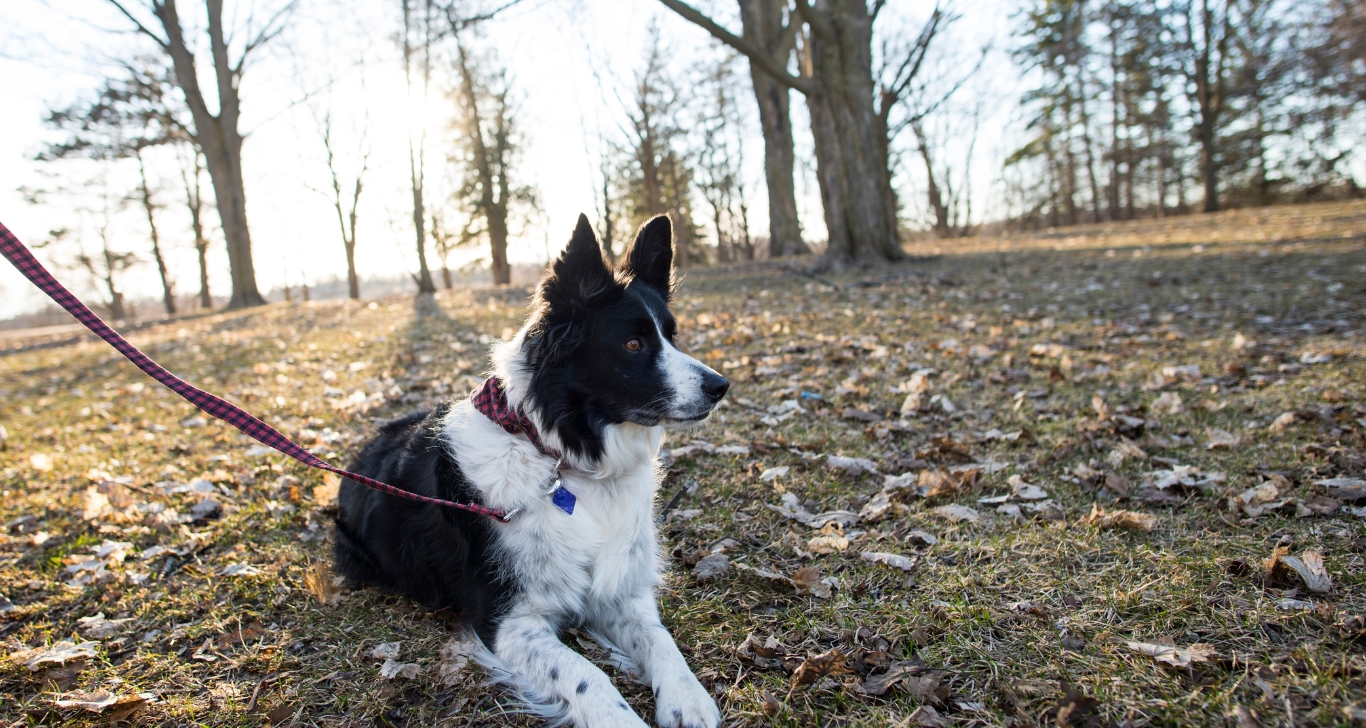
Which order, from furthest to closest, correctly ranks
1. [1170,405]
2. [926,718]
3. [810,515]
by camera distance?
[1170,405], [810,515], [926,718]

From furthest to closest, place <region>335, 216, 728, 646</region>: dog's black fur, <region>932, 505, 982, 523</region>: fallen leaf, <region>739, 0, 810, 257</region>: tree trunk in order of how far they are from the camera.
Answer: <region>739, 0, 810, 257</region>: tree trunk, <region>932, 505, 982, 523</region>: fallen leaf, <region>335, 216, 728, 646</region>: dog's black fur

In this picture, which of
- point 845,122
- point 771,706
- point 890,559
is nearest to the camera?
point 771,706

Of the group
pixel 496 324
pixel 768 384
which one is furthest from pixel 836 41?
pixel 768 384

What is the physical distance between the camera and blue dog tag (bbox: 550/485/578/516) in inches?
108

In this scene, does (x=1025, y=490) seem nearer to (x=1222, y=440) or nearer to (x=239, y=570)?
(x=1222, y=440)

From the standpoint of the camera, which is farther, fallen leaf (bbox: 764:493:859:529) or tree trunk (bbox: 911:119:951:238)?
tree trunk (bbox: 911:119:951:238)

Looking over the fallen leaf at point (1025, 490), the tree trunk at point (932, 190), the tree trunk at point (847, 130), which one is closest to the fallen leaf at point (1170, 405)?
the fallen leaf at point (1025, 490)

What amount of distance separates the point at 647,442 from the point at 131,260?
42764 mm

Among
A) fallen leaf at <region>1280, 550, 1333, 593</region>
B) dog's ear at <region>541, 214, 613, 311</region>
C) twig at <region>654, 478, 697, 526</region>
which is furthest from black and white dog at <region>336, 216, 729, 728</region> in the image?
fallen leaf at <region>1280, 550, 1333, 593</region>

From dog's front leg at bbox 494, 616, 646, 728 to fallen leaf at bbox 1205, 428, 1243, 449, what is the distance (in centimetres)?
394

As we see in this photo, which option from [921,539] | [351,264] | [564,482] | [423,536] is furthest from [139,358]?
[351,264]

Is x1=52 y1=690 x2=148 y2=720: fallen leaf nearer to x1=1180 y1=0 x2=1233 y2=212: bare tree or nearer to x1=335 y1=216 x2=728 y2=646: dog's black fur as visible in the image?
x1=335 y1=216 x2=728 y2=646: dog's black fur

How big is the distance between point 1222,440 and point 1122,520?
4.83 feet

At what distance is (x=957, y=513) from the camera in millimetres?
3633
